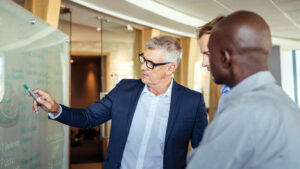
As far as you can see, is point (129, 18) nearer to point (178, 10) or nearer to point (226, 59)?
point (178, 10)

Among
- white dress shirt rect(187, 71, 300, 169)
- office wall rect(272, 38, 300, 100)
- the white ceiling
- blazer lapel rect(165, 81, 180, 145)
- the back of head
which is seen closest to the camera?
white dress shirt rect(187, 71, 300, 169)

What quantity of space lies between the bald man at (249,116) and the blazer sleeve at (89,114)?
1228 mm

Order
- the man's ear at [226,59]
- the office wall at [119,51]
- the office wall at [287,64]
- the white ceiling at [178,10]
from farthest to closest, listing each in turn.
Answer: the office wall at [287,64], the office wall at [119,51], the white ceiling at [178,10], the man's ear at [226,59]

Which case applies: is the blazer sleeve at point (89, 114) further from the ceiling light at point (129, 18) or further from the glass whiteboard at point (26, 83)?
the ceiling light at point (129, 18)

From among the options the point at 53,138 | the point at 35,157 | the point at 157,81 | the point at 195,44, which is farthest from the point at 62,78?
the point at 195,44

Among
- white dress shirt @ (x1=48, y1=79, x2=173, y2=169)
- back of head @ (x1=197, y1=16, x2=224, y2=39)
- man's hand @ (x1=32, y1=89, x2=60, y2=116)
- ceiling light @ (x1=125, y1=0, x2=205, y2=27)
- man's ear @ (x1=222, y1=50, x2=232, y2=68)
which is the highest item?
ceiling light @ (x1=125, y1=0, x2=205, y2=27)

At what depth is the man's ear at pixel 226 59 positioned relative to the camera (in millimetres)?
795

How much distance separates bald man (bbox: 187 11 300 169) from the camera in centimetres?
68

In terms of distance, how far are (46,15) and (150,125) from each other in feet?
7.58

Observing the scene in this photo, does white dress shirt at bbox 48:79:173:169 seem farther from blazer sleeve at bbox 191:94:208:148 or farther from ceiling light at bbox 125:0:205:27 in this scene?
ceiling light at bbox 125:0:205:27

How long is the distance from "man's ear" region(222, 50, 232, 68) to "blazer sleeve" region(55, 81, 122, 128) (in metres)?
1.25

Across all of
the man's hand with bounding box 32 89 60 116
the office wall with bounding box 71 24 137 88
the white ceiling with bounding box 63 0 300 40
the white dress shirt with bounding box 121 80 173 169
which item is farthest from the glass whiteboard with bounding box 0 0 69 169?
the office wall with bounding box 71 24 137 88

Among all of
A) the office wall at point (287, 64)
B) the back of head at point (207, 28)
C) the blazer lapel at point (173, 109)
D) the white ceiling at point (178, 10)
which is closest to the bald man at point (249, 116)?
the back of head at point (207, 28)

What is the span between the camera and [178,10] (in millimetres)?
5617
